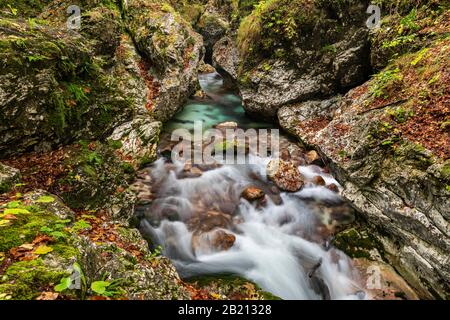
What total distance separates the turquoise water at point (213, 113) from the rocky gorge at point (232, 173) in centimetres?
97

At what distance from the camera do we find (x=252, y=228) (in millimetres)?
6980

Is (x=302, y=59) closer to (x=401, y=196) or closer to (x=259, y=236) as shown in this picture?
(x=401, y=196)

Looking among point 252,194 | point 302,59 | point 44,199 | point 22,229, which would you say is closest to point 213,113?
point 302,59

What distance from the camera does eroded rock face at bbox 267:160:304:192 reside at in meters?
7.97

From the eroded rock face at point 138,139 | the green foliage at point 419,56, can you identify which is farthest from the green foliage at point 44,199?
the green foliage at point 419,56

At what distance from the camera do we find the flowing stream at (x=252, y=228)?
5.96 metres

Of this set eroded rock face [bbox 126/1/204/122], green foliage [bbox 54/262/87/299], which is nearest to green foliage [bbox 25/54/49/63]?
eroded rock face [bbox 126/1/204/122]

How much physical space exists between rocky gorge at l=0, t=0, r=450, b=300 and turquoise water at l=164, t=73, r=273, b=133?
0.97 meters

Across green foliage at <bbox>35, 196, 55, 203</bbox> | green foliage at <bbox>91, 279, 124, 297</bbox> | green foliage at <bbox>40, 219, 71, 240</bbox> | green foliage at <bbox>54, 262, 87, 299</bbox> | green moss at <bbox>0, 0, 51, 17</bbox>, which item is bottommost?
green foliage at <bbox>91, 279, 124, 297</bbox>

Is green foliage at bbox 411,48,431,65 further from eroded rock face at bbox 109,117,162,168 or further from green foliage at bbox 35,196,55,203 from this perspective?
green foliage at bbox 35,196,55,203

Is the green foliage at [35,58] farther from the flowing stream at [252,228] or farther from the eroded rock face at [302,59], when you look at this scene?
the eroded rock face at [302,59]

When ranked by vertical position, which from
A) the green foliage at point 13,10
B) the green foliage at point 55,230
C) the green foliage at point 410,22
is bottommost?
the green foliage at point 55,230

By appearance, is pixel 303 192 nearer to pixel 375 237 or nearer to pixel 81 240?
pixel 375 237

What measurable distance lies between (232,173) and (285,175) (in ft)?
5.38
